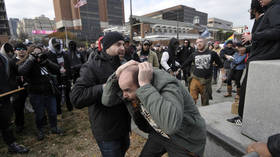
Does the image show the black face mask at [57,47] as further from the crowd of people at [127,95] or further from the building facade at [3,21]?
the building facade at [3,21]

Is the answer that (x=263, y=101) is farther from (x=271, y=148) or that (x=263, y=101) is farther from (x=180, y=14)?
(x=180, y=14)

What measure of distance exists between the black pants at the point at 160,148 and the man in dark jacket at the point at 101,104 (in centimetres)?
31

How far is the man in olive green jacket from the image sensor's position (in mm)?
883

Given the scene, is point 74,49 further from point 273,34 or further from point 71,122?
point 273,34

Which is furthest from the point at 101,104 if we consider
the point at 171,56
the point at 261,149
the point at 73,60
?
the point at 171,56

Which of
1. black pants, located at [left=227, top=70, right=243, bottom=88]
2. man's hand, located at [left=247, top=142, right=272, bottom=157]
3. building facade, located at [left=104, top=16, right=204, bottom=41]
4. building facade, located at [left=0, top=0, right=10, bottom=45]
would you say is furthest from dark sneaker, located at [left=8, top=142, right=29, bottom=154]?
building facade, located at [left=0, top=0, right=10, bottom=45]

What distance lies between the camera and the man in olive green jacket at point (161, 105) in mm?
883

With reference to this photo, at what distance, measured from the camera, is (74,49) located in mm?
5148

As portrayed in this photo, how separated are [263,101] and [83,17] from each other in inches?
3414

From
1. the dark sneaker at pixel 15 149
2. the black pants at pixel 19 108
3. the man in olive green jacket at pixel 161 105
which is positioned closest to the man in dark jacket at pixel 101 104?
the man in olive green jacket at pixel 161 105

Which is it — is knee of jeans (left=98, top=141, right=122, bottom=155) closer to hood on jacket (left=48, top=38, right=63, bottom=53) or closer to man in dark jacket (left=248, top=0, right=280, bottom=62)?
man in dark jacket (left=248, top=0, right=280, bottom=62)

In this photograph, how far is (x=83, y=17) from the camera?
253 ft

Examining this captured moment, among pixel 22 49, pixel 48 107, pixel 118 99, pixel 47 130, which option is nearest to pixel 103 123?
pixel 118 99

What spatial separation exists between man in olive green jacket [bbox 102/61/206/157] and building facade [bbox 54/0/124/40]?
77890mm
